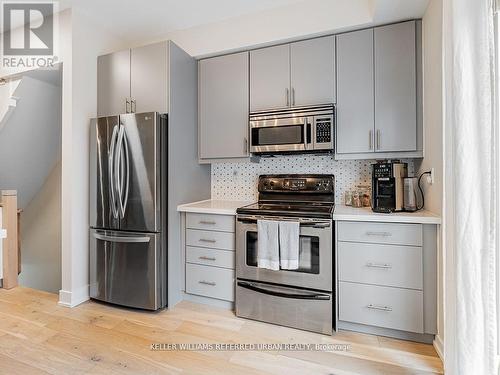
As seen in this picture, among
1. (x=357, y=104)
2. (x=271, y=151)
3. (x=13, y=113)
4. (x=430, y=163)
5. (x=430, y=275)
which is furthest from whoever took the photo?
(x=13, y=113)

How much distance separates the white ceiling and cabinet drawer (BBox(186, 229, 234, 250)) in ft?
6.37

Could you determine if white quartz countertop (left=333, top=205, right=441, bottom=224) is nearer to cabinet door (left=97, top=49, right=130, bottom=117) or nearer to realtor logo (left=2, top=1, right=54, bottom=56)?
cabinet door (left=97, top=49, right=130, bottom=117)

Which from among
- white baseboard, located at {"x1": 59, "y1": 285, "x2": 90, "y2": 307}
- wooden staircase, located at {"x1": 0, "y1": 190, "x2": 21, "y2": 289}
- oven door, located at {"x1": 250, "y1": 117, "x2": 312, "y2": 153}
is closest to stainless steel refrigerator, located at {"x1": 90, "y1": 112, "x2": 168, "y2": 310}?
white baseboard, located at {"x1": 59, "y1": 285, "x2": 90, "y2": 307}

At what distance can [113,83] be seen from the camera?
267 centimetres

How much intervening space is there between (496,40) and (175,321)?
2689 mm

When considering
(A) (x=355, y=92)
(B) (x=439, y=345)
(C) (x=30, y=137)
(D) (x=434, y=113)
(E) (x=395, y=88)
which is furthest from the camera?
(C) (x=30, y=137)

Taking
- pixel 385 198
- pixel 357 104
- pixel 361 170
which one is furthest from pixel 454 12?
pixel 361 170

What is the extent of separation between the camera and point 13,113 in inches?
125

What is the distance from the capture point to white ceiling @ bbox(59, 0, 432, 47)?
7.19 ft

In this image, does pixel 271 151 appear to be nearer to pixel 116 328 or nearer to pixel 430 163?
pixel 430 163

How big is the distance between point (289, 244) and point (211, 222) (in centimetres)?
75

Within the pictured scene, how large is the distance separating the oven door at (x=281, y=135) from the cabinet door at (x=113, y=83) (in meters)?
1.27

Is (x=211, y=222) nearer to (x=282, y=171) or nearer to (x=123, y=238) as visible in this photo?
(x=123, y=238)

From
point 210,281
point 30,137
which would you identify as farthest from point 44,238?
point 210,281
